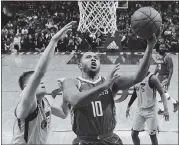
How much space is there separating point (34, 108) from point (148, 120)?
175cm

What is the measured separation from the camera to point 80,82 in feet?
8.41

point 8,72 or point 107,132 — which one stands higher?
point 107,132

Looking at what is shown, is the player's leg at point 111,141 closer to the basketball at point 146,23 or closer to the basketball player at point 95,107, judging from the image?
the basketball player at point 95,107

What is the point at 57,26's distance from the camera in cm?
1275

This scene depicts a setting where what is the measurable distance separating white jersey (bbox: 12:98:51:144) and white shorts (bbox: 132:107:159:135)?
1.49 m

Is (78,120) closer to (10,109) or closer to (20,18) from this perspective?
(10,109)

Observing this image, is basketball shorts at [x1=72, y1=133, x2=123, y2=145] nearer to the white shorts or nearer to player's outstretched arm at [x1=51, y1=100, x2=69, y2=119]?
player's outstretched arm at [x1=51, y1=100, x2=69, y2=119]

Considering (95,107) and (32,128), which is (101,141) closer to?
(95,107)

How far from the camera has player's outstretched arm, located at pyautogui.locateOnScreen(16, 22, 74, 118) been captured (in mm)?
2238

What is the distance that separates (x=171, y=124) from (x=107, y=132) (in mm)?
2727

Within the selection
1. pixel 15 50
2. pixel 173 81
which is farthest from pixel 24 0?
pixel 173 81

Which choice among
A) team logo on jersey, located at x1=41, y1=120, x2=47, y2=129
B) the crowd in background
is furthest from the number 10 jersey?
the crowd in background

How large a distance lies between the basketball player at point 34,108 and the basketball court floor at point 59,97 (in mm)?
1848

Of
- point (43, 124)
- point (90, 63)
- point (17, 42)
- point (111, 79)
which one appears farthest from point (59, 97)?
point (17, 42)
